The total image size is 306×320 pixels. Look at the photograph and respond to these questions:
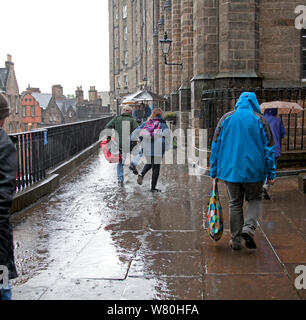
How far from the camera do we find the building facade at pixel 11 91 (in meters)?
50.9

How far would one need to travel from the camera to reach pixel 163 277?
445 centimetres

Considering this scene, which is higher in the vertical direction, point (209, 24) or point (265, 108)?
point (209, 24)

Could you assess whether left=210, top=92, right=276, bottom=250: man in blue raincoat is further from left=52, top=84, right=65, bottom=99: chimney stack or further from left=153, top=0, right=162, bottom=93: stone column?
left=52, top=84, right=65, bottom=99: chimney stack

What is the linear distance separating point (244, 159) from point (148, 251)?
1.54 metres

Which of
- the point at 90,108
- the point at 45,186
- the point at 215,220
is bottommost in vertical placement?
the point at 45,186

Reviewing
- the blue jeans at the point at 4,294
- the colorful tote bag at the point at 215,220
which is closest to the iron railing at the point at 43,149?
the colorful tote bag at the point at 215,220

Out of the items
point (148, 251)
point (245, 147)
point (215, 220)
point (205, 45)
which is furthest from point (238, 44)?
point (148, 251)

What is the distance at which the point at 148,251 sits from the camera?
5273 mm

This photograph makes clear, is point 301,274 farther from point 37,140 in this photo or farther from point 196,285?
point 37,140

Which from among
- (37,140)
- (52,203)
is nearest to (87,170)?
(37,140)

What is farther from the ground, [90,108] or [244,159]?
[90,108]

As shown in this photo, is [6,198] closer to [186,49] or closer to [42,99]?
[186,49]

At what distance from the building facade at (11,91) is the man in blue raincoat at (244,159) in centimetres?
4813
